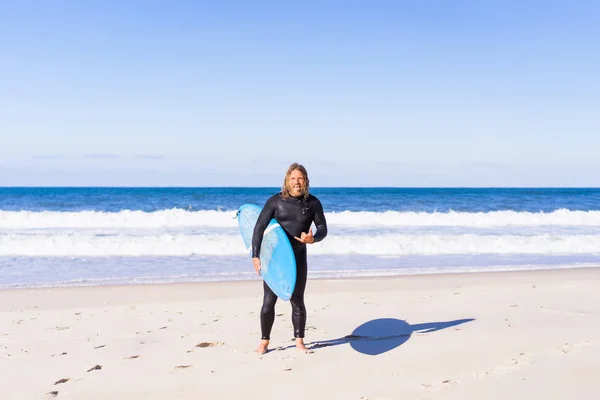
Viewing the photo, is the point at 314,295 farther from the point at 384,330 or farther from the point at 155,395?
the point at 155,395

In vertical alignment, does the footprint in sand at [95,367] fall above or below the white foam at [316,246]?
above

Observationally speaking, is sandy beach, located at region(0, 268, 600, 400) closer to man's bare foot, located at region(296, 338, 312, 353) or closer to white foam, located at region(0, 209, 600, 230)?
man's bare foot, located at region(296, 338, 312, 353)

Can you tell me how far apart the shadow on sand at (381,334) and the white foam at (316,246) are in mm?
7276

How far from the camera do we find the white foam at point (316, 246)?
44.6 feet

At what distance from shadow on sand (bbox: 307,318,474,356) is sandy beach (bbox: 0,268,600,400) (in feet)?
0.06

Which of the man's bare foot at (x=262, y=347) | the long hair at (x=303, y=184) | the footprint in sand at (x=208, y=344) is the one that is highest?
the long hair at (x=303, y=184)

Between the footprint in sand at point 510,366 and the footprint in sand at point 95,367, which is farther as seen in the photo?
the footprint in sand at point 95,367

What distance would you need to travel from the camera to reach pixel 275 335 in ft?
18.7

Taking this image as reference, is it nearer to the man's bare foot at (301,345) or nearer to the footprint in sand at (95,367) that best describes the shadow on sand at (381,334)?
the man's bare foot at (301,345)

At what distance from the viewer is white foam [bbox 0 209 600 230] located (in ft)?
76.0

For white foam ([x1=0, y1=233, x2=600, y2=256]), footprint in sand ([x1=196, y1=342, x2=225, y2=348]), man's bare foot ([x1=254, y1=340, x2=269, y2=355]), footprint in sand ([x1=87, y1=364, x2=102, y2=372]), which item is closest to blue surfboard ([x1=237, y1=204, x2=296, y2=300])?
man's bare foot ([x1=254, y1=340, x2=269, y2=355])

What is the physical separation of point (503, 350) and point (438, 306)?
2.25 m

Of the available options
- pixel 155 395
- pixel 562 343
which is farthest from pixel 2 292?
pixel 562 343

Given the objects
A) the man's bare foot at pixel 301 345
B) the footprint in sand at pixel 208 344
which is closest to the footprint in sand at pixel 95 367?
the footprint in sand at pixel 208 344
